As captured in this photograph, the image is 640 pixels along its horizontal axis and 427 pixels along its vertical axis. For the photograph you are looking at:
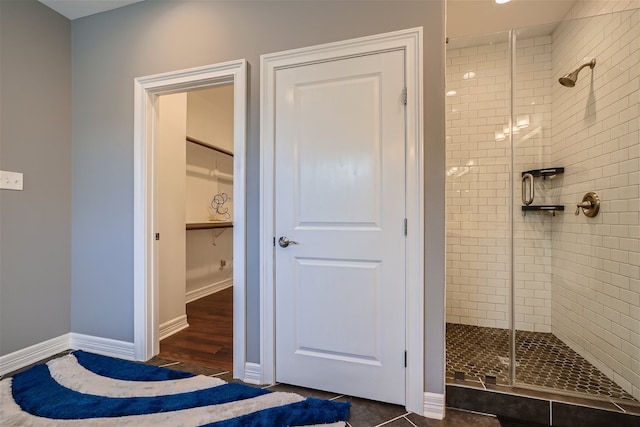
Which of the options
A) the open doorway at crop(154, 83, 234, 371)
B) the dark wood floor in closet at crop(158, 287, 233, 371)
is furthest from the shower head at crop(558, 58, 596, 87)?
the dark wood floor in closet at crop(158, 287, 233, 371)

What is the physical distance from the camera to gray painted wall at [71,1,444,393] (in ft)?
5.48

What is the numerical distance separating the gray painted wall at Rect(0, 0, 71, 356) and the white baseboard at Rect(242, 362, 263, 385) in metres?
1.69

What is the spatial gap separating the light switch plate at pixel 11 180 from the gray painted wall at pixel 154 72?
0.35 meters

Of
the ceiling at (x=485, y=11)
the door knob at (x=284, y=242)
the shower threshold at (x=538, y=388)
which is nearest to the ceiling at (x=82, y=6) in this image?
the ceiling at (x=485, y=11)

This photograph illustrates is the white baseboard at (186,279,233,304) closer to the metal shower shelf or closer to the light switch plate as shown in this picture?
the light switch plate

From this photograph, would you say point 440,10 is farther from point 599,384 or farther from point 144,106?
point 599,384

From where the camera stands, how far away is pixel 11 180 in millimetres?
2115

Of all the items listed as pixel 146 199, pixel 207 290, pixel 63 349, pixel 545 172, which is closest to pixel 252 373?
pixel 146 199

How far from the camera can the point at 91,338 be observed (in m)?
2.41

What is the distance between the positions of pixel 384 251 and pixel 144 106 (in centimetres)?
207

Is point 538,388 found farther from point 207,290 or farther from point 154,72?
point 207,290

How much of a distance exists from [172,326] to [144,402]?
114 centimetres

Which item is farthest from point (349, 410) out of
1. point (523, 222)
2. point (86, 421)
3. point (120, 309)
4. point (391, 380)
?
point (523, 222)

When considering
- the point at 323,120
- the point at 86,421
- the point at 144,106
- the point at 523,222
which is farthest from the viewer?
the point at 523,222
